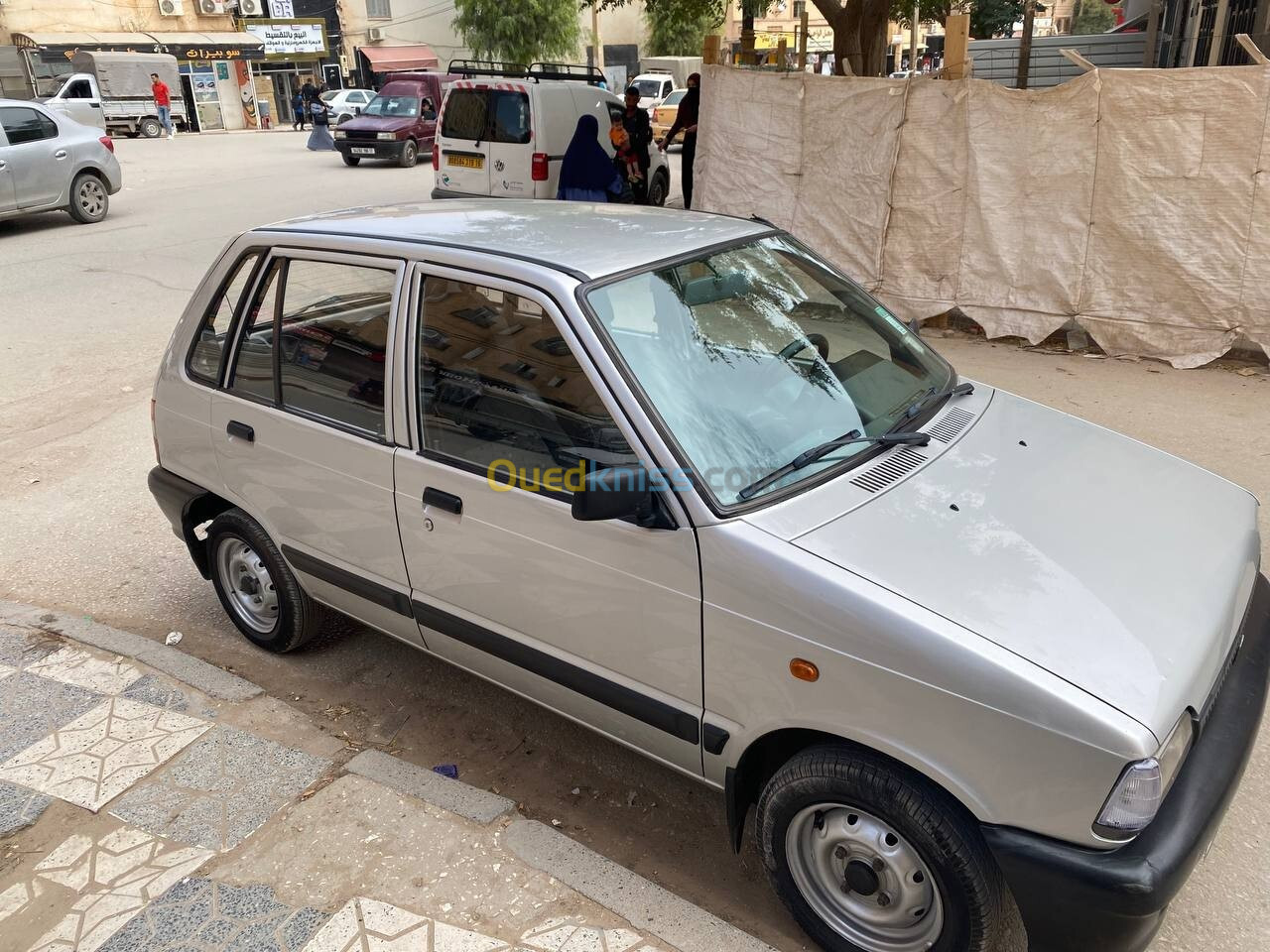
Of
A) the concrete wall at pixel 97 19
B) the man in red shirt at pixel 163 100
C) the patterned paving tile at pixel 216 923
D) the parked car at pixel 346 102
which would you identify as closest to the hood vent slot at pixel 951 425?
the patterned paving tile at pixel 216 923

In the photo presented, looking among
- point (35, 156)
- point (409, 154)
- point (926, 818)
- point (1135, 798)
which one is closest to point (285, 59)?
point (409, 154)

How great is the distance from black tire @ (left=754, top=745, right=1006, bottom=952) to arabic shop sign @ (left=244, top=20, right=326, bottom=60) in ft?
162

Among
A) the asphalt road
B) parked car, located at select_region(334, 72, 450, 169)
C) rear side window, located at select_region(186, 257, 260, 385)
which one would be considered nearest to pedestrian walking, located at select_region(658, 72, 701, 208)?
Result: the asphalt road

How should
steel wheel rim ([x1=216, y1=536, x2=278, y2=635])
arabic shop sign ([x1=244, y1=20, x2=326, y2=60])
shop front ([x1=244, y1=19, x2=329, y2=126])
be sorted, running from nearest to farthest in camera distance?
steel wheel rim ([x1=216, y1=536, x2=278, y2=635]) → shop front ([x1=244, y1=19, x2=329, y2=126]) → arabic shop sign ([x1=244, y1=20, x2=326, y2=60])

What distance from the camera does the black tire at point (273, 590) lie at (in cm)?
387

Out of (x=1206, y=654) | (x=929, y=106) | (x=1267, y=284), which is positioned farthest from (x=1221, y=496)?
(x=929, y=106)

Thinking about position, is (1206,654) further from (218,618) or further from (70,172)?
(70,172)

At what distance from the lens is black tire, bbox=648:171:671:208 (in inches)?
555

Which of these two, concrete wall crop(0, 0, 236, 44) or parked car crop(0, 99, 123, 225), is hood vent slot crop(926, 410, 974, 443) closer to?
parked car crop(0, 99, 123, 225)

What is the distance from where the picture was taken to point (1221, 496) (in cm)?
301

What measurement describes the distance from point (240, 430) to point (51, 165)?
12.1 meters

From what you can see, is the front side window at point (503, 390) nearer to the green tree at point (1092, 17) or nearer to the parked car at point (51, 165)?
the parked car at point (51, 165)

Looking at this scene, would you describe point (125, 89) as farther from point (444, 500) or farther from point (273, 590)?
point (444, 500)

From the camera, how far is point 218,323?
3.85m
